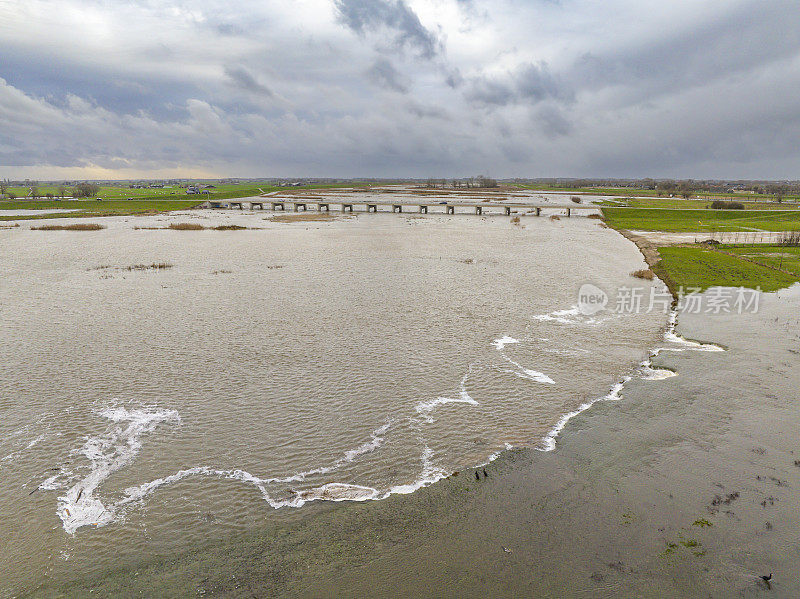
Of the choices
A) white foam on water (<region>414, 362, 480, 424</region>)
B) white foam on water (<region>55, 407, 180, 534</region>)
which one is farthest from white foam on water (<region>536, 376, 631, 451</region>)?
white foam on water (<region>55, 407, 180, 534</region>)

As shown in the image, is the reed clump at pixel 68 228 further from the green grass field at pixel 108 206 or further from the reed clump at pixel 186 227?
the green grass field at pixel 108 206

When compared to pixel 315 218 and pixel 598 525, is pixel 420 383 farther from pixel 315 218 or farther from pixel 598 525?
pixel 315 218

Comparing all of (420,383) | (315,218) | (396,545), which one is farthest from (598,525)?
(315,218)

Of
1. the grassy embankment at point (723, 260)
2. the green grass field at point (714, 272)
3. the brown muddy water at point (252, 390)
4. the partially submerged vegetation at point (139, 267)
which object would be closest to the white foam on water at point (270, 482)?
the brown muddy water at point (252, 390)

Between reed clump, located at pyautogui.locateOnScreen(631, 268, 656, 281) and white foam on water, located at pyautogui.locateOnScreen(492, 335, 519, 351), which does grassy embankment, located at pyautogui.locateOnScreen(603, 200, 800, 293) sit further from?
white foam on water, located at pyautogui.locateOnScreen(492, 335, 519, 351)

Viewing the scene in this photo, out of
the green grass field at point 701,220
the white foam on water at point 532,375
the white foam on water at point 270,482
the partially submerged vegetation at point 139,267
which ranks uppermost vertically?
the green grass field at point 701,220

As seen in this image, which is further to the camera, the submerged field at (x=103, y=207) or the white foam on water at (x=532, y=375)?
the submerged field at (x=103, y=207)
